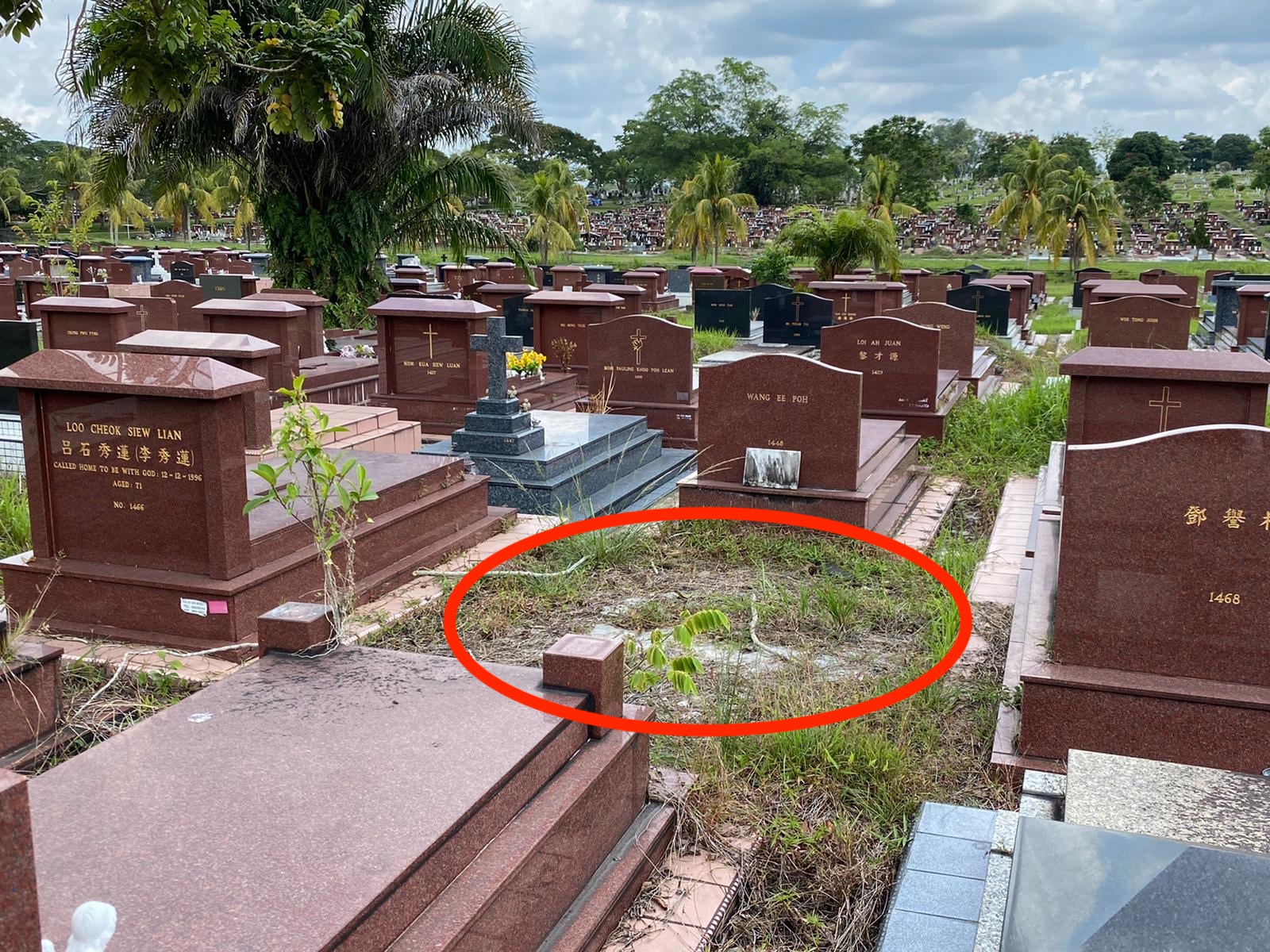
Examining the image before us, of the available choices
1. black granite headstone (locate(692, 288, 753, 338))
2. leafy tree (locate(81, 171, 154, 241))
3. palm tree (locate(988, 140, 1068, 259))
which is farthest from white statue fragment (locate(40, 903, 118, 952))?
palm tree (locate(988, 140, 1068, 259))

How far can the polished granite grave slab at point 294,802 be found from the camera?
110 inches

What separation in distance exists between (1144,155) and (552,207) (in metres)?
50.9

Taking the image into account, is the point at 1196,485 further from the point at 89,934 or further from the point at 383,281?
the point at 383,281

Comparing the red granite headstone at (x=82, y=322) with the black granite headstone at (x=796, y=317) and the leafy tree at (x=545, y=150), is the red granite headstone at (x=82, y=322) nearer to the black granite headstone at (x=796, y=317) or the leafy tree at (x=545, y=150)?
the leafy tree at (x=545, y=150)

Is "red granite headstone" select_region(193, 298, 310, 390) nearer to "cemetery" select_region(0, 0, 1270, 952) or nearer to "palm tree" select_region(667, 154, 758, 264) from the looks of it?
"cemetery" select_region(0, 0, 1270, 952)

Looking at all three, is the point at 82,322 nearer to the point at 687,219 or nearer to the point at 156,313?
the point at 156,313

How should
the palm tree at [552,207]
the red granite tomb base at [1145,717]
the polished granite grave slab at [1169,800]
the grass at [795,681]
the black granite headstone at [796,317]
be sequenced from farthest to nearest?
the palm tree at [552,207]
the black granite headstone at [796,317]
the red granite tomb base at [1145,717]
the grass at [795,681]
the polished granite grave slab at [1169,800]

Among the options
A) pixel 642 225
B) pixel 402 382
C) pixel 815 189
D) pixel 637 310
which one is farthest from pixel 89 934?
pixel 815 189

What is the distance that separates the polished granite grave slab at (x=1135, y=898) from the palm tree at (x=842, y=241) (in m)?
23.4

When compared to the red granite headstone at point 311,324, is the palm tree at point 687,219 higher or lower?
higher

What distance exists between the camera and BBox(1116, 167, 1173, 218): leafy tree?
2242 inches

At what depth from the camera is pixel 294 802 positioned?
10.8 feet

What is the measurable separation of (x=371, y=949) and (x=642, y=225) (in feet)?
213

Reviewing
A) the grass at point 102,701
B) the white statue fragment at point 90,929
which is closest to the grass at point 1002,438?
the grass at point 102,701
